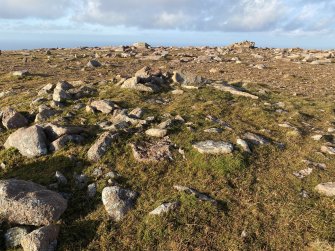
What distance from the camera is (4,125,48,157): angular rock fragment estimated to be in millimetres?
16094

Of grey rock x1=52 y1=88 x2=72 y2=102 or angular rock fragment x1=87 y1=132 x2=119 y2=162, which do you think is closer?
angular rock fragment x1=87 y1=132 x2=119 y2=162

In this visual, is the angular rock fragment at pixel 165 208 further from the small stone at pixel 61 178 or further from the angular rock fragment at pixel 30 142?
the angular rock fragment at pixel 30 142

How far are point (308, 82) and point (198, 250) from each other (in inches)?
1021

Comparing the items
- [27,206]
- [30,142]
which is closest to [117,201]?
[27,206]

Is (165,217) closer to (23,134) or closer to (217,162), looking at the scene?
(217,162)

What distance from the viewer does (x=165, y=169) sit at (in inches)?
584

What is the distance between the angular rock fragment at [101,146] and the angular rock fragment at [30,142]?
91.7 inches

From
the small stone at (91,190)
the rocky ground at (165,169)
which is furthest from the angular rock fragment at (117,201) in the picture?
the small stone at (91,190)

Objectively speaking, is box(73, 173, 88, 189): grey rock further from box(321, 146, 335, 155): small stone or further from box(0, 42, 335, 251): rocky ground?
box(321, 146, 335, 155): small stone

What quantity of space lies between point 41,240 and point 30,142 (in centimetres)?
662

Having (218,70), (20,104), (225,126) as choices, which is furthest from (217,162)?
(218,70)

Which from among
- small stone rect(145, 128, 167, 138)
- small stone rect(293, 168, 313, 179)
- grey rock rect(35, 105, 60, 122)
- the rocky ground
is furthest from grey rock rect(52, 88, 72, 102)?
small stone rect(293, 168, 313, 179)

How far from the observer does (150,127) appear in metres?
18.1

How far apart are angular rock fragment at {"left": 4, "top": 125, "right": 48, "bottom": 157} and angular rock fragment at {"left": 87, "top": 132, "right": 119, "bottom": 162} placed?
7.64ft
